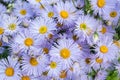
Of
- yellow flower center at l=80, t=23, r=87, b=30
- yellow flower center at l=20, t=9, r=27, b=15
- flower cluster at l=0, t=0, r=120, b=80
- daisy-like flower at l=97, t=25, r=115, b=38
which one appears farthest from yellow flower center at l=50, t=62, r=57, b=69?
yellow flower center at l=20, t=9, r=27, b=15

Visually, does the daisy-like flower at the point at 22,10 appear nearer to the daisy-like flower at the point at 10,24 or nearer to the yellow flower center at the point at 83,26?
the daisy-like flower at the point at 10,24

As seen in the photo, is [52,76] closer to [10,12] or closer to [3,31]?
[3,31]

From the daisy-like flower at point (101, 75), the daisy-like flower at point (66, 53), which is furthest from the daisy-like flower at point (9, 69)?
the daisy-like flower at point (101, 75)

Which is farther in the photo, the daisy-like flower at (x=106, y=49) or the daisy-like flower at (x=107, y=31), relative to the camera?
the daisy-like flower at (x=107, y=31)

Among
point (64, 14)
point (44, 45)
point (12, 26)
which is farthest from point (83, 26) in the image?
point (12, 26)

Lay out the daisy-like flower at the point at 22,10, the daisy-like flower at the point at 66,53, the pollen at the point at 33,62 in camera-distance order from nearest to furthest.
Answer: the daisy-like flower at the point at 66,53 → the pollen at the point at 33,62 → the daisy-like flower at the point at 22,10

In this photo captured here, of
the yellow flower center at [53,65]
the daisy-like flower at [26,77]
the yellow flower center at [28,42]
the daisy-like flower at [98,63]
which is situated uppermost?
the yellow flower center at [28,42]

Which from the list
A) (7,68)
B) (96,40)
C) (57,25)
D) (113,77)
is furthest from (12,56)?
(113,77)
